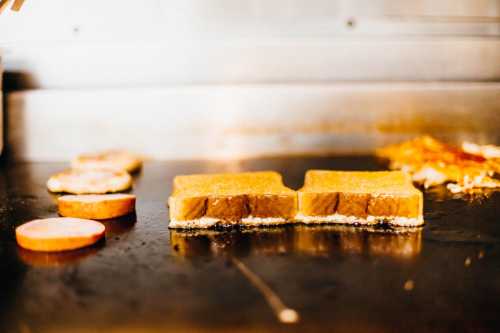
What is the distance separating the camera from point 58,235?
114 cm

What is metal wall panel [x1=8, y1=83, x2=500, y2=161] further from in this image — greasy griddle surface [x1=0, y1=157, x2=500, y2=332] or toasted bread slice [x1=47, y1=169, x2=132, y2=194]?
greasy griddle surface [x1=0, y1=157, x2=500, y2=332]

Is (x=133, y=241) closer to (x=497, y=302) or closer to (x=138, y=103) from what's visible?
(x=497, y=302)

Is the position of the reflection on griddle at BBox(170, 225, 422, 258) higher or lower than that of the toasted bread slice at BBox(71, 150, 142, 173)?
lower

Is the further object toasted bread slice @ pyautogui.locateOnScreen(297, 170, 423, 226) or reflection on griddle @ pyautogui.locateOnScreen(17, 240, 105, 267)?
toasted bread slice @ pyautogui.locateOnScreen(297, 170, 423, 226)

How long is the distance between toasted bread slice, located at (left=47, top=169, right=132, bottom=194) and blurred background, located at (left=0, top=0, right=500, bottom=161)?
0.57m

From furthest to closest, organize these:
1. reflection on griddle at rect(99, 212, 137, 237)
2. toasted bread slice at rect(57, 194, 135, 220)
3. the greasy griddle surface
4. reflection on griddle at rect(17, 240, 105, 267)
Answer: toasted bread slice at rect(57, 194, 135, 220) → reflection on griddle at rect(99, 212, 137, 237) → reflection on griddle at rect(17, 240, 105, 267) → the greasy griddle surface

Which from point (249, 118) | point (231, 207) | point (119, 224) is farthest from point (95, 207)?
point (249, 118)

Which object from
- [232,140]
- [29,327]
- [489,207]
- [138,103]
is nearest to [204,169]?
[232,140]

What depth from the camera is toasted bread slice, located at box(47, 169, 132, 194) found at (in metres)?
1.63

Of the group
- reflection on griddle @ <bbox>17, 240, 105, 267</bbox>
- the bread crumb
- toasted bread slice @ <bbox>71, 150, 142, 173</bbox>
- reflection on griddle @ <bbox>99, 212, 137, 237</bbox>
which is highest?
toasted bread slice @ <bbox>71, 150, 142, 173</bbox>

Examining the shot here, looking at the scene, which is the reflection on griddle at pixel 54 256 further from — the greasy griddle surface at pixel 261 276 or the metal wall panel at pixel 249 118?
the metal wall panel at pixel 249 118

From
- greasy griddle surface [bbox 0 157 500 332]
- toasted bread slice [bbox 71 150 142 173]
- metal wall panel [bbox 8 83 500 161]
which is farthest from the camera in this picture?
metal wall panel [bbox 8 83 500 161]

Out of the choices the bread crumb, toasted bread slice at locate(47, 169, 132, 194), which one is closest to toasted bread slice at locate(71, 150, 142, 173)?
toasted bread slice at locate(47, 169, 132, 194)

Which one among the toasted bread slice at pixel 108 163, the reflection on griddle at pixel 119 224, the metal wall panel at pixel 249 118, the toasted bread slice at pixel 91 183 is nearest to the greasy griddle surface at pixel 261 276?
the reflection on griddle at pixel 119 224
